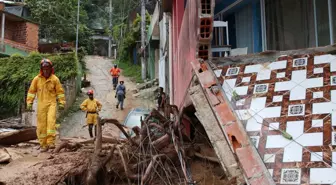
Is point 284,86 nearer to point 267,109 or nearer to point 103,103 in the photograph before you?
point 267,109

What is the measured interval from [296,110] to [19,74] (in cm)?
1657

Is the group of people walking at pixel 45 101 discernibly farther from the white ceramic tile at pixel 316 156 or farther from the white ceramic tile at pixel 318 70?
the white ceramic tile at pixel 316 156

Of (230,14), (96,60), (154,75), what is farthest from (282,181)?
(96,60)

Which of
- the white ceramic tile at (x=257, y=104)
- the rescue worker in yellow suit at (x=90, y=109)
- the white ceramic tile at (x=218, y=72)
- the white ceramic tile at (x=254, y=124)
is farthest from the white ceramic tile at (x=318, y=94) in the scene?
the rescue worker in yellow suit at (x=90, y=109)

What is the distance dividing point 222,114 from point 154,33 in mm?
19815

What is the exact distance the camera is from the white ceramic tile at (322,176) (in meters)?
2.97

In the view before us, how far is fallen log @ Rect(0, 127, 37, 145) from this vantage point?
7309 millimetres

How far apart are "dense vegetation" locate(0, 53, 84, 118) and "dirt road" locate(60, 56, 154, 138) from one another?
7.49ft

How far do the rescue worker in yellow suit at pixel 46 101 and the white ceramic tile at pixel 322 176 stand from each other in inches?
207

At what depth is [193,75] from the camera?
5.14 meters

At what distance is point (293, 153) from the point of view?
334 cm

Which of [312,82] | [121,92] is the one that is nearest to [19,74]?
[121,92]

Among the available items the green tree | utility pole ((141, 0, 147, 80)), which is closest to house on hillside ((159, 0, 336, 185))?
utility pole ((141, 0, 147, 80))

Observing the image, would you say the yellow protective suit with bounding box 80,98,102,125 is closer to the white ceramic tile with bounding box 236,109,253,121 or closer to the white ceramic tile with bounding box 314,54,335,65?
the white ceramic tile with bounding box 236,109,253,121
